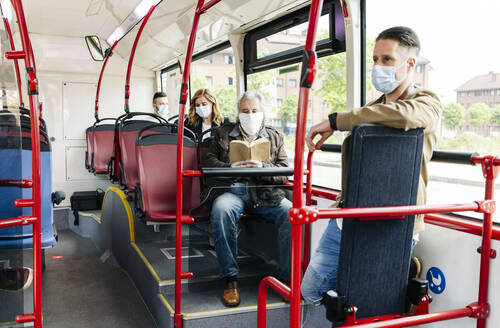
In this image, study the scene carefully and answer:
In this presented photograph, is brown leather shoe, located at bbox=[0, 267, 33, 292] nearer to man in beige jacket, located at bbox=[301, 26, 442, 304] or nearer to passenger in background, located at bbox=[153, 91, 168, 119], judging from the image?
man in beige jacket, located at bbox=[301, 26, 442, 304]

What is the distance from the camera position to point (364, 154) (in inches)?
64.2

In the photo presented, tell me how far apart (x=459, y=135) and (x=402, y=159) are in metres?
1.02

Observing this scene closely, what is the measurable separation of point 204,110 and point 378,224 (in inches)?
121

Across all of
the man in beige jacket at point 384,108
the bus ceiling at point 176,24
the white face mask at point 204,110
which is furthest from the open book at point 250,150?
the white face mask at point 204,110

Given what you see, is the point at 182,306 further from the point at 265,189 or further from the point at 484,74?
the point at 484,74

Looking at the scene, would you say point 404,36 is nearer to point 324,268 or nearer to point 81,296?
point 324,268

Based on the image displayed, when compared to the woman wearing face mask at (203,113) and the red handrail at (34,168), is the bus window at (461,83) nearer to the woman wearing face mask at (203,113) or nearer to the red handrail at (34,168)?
the red handrail at (34,168)

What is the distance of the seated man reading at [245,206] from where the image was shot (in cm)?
277

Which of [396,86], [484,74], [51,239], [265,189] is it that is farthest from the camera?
[51,239]

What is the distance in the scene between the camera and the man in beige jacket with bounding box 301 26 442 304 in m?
1.76

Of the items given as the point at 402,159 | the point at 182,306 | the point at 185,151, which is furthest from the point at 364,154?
the point at 185,151

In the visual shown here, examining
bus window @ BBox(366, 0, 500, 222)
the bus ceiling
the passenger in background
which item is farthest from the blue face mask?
the passenger in background

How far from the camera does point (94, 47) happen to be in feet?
24.0

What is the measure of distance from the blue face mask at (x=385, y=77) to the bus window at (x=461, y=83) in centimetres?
44
